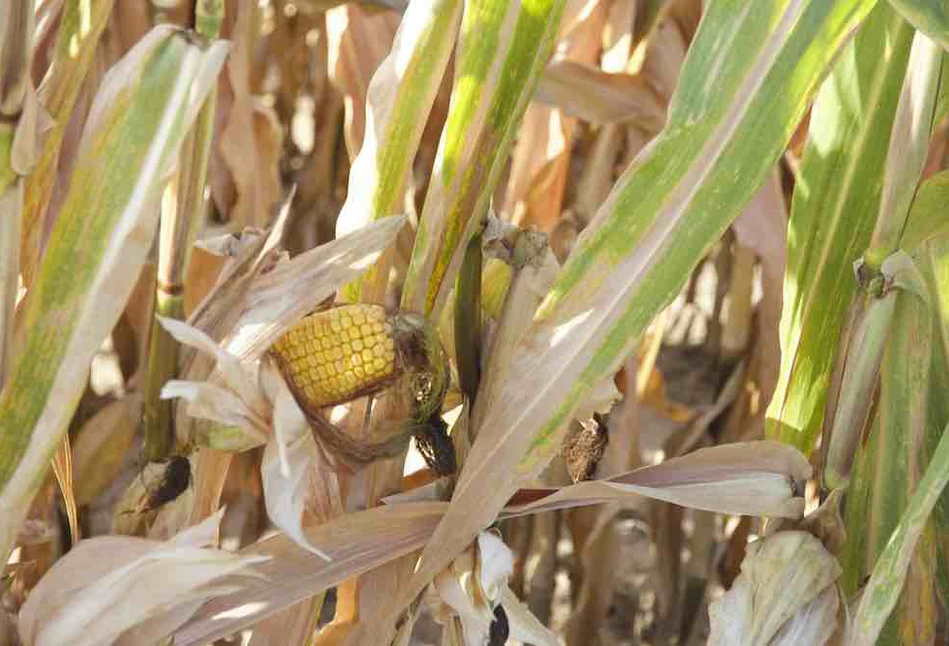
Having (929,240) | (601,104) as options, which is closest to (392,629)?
(929,240)

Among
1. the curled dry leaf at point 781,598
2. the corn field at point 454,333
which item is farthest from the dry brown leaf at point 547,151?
the curled dry leaf at point 781,598

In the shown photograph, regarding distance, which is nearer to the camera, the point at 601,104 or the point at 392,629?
the point at 392,629

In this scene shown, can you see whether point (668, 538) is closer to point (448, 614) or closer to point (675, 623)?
point (675, 623)

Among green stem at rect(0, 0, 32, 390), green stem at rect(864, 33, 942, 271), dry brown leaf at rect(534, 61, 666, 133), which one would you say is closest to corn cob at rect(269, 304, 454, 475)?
green stem at rect(0, 0, 32, 390)

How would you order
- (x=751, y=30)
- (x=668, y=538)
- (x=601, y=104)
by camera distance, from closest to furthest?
1. (x=751, y=30)
2. (x=601, y=104)
3. (x=668, y=538)

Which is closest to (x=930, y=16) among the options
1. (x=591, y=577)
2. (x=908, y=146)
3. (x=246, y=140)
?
(x=908, y=146)

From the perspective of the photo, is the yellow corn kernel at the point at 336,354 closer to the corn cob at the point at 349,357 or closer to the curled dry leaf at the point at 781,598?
the corn cob at the point at 349,357

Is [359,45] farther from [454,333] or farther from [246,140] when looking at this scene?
[454,333]

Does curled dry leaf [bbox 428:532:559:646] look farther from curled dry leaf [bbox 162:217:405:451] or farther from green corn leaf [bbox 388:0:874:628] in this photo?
curled dry leaf [bbox 162:217:405:451]
